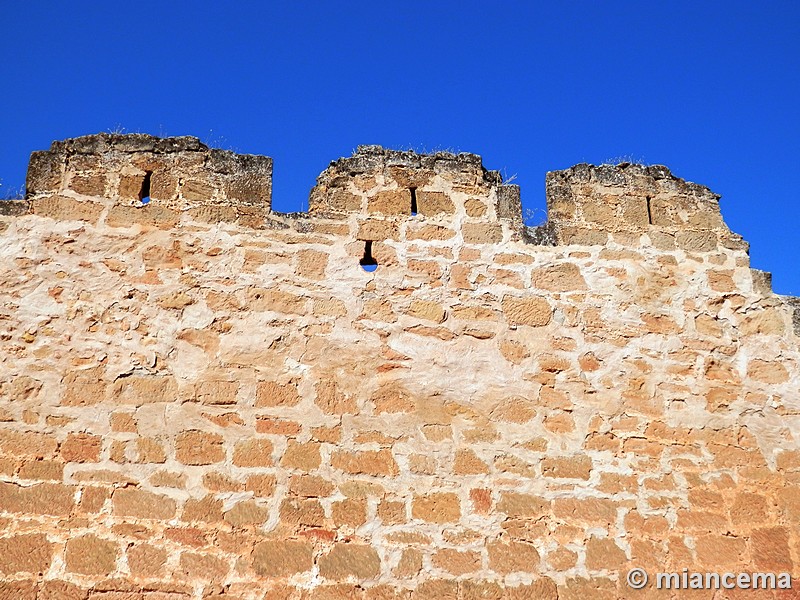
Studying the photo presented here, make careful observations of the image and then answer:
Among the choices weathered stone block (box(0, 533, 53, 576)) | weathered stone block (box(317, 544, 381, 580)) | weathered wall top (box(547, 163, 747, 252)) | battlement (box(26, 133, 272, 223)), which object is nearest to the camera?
weathered stone block (box(0, 533, 53, 576))

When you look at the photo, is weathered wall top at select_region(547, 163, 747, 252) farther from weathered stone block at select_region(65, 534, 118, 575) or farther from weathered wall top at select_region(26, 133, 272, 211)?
weathered stone block at select_region(65, 534, 118, 575)

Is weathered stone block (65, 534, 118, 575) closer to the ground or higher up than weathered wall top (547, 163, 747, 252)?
closer to the ground

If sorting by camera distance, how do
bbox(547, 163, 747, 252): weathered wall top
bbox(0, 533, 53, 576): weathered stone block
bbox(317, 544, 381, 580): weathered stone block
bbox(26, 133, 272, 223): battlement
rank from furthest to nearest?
bbox(547, 163, 747, 252): weathered wall top → bbox(26, 133, 272, 223): battlement → bbox(317, 544, 381, 580): weathered stone block → bbox(0, 533, 53, 576): weathered stone block

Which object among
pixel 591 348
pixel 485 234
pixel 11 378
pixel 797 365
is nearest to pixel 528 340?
pixel 591 348

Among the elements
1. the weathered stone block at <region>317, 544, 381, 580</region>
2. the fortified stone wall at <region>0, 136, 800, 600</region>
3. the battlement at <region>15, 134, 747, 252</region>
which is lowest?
the weathered stone block at <region>317, 544, 381, 580</region>

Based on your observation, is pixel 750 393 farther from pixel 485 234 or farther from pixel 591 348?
Result: pixel 485 234

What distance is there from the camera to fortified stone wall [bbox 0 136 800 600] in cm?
400

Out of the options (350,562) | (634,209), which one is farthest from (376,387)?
(634,209)

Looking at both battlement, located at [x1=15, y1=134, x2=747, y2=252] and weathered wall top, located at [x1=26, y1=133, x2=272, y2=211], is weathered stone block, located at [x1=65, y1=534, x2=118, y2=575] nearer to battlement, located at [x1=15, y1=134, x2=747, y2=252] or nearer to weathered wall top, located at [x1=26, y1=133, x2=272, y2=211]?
battlement, located at [x1=15, y1=134, x2=747, y2=252]

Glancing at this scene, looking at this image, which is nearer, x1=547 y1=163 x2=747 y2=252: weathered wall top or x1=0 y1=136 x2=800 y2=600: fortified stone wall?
x1=0 y1=136 x2=800 y2=600: fortified stone wall

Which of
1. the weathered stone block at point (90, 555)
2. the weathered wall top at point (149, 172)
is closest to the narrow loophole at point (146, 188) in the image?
the weathered wall top at point (149, 172)

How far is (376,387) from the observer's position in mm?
4457

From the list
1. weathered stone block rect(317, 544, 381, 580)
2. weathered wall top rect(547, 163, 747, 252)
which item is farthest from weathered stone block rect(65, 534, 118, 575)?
weathered wall top rect(547, 163, 747, 252)

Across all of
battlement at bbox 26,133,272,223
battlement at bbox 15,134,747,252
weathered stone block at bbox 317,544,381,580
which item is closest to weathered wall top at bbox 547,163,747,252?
battlement at bbox 15,134,747,252
